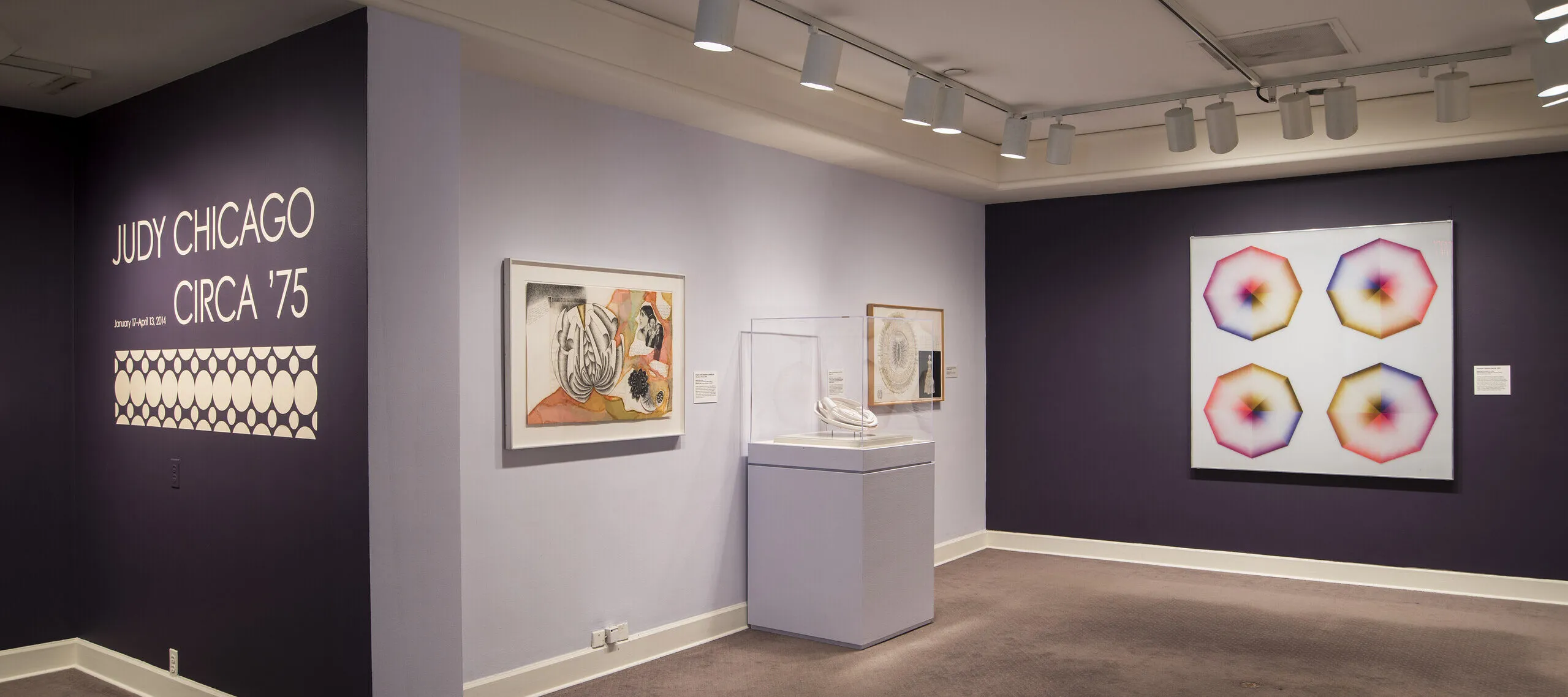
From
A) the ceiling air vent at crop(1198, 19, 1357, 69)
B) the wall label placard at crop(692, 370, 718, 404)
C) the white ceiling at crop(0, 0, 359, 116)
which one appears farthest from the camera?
the wall label placard at crop(692, 370, 718, 404)

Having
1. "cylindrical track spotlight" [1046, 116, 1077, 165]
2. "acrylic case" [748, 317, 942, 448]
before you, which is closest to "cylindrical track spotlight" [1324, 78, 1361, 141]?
"cylindrical track spotlight" [1046, 116, 1077, 165]

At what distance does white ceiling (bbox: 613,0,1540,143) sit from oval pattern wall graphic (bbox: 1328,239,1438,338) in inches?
38.5

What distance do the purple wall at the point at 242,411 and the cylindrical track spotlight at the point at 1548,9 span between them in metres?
3.48

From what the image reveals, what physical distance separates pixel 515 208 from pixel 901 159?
8.04 feet

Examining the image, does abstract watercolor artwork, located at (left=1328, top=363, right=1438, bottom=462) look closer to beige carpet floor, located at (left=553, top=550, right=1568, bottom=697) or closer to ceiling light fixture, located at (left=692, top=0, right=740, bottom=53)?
beige carpet floor, located at (left=553, top=550, right=1568, bottom=697)

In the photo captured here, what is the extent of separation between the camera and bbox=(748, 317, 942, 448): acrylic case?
4988mm

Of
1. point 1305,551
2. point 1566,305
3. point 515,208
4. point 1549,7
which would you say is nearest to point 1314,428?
point 1305,551

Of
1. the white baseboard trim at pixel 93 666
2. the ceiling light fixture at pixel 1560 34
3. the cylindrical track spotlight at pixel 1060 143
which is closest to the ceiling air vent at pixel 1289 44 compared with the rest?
the cylindrical track spotlight at pixel 1060 143

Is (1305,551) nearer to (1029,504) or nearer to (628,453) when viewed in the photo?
(1029,504)

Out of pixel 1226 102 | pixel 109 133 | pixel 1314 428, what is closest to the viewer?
pixel 109 133

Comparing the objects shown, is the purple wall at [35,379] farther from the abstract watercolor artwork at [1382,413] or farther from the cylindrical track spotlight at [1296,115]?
the abstract watercolor artwork at [1382,413]

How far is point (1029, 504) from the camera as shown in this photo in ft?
23.5

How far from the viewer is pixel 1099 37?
14.5ft

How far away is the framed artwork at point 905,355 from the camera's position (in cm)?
582
